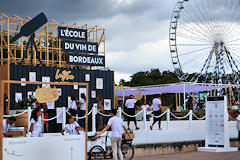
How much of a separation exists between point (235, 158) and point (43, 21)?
10.1m

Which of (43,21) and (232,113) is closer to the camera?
(43,21)

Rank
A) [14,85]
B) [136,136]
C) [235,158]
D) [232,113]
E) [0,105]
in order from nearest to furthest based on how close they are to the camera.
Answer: [0,105]
[235,158]
[136,136]
[14,85]
[232,113]

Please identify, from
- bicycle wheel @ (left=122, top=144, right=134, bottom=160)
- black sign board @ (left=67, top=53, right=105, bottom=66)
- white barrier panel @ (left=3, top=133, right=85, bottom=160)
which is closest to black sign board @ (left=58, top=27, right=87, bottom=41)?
black sign board @ (left=67, top=53, right=105, bottom=66)

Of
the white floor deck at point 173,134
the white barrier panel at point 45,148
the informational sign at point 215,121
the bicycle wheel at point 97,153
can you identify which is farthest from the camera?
the informational sign at point 215,121

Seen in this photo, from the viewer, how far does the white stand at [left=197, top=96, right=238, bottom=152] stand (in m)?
16.8

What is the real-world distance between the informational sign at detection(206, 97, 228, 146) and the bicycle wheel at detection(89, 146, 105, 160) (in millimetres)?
5917

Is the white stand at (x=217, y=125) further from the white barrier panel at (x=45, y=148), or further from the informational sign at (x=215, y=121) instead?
the white barrier panel at (x=45, y=148)

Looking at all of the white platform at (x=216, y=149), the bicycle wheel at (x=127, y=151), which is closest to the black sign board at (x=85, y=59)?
the white platform at (x=216, y=149)

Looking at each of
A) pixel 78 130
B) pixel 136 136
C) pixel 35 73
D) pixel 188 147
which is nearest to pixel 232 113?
pixel 188 147

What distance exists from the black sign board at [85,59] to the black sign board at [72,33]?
0.91 metres

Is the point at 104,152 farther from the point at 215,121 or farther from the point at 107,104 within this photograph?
the point at 107,104

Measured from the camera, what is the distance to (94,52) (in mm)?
22172

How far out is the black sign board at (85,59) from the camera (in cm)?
2114

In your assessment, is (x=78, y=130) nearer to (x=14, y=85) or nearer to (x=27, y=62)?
(x=14, y=85)
